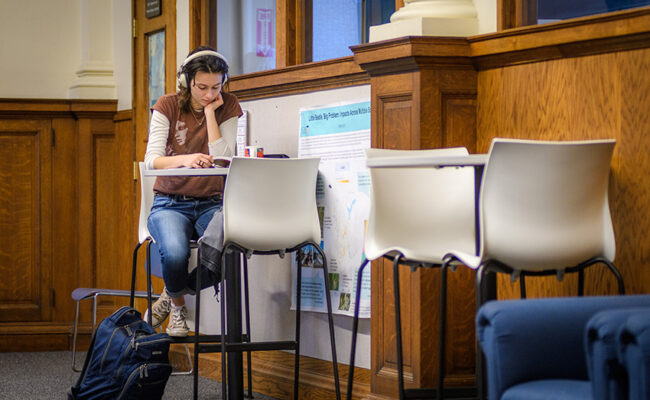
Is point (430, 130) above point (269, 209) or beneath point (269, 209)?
above

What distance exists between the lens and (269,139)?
402 cm

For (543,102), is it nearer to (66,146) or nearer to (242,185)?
(242,185)

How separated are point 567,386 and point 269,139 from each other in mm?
2553

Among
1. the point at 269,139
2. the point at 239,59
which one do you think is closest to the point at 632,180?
the point at 269,139

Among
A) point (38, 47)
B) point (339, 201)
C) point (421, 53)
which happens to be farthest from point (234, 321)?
point (38, 47)

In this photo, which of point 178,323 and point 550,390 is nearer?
point 550,390

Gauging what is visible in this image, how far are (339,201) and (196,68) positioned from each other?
83 cm

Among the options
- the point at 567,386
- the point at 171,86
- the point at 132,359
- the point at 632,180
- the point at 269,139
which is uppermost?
the point at 171,86

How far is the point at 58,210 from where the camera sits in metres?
5.43

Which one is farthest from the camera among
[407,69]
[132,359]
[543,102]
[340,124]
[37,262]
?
[37,262]

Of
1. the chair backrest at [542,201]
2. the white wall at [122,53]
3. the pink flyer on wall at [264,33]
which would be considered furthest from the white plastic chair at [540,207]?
the white wall at [122,53]

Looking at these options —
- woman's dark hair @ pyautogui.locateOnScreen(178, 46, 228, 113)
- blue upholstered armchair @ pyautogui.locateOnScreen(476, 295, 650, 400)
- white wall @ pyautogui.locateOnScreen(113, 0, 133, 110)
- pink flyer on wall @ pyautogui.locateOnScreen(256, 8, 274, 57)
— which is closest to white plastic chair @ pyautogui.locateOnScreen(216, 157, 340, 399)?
woman's dark hair @ pyautogui.locateOnScreen(178, 46, 228, 113)

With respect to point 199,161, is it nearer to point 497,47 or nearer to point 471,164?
point 497,47

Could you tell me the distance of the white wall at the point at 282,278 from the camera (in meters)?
3.56
